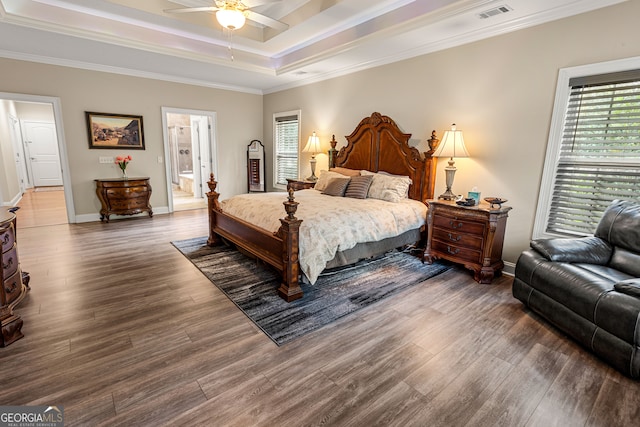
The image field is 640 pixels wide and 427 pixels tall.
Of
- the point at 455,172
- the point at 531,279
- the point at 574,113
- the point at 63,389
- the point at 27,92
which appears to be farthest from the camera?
the point at 27,92

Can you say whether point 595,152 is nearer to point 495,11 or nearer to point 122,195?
point 495,11

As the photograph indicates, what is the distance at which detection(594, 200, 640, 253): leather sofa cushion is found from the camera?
2490 millimetres

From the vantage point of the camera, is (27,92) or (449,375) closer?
(449,375)

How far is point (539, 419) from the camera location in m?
1.67

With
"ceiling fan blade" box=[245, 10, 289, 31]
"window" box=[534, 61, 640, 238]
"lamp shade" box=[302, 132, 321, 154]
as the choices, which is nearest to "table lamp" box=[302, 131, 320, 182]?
"lamp shade" box=[302, 132, 321, 154]

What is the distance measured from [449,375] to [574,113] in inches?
113

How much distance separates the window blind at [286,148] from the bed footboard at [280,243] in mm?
3160

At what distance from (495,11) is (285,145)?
4858mm

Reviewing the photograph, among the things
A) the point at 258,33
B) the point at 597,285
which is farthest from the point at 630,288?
the point at 258,33

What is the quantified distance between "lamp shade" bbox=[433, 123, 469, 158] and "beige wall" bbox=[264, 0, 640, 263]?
25 centimetres

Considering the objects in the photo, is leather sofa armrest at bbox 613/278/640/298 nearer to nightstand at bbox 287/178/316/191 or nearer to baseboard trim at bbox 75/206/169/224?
nightstand at bbox 287/178/316/191

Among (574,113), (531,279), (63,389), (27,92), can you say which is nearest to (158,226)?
(27,92)

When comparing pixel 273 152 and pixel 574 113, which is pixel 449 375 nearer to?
pixel 574 113

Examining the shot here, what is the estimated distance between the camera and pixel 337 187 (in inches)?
179
